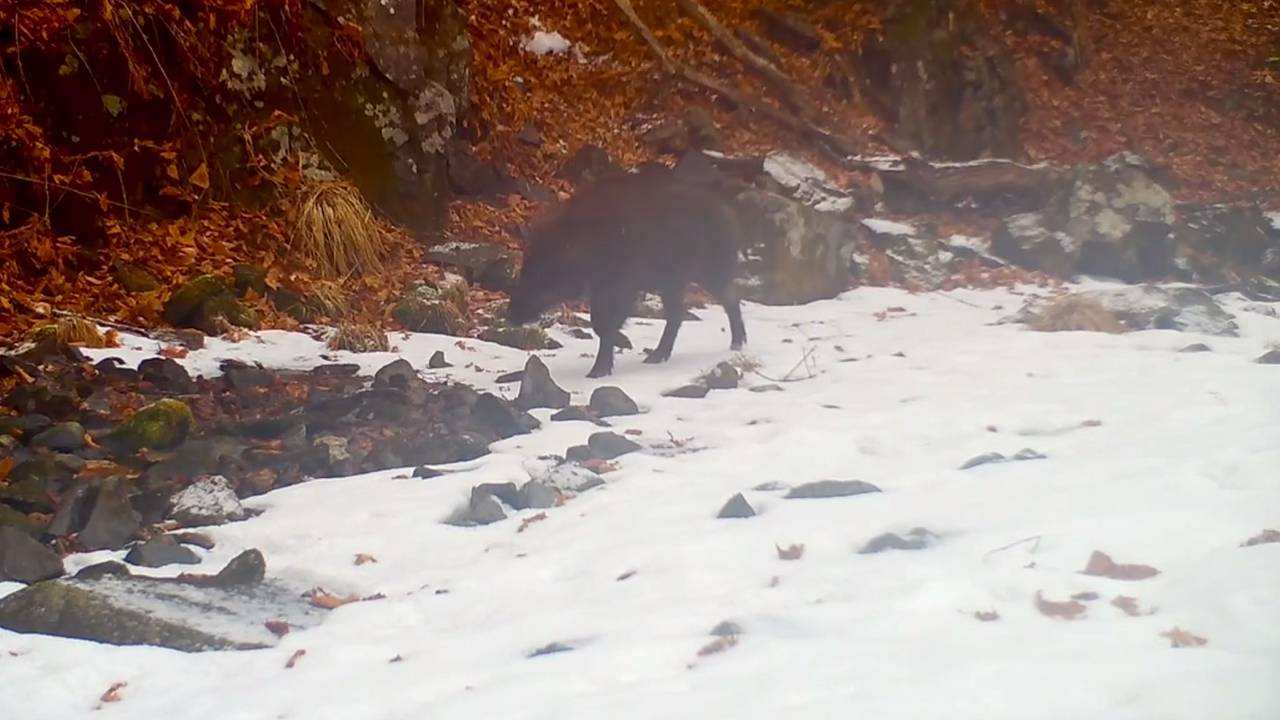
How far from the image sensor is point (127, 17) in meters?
7.91

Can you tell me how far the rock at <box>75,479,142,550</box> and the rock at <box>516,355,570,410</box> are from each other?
225 centimetres

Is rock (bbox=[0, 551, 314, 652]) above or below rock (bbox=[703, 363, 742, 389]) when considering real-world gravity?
below

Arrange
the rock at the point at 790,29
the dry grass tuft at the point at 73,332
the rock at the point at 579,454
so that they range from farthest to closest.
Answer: the rock at the point at 790,29 → the dry grass tuft at the point at 73,332 → the rock at the point at 579,454

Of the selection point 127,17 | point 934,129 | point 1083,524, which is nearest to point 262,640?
point 1083,524

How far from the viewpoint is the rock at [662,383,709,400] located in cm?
627

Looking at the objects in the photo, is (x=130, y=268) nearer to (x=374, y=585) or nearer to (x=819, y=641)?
(x=374, y=585)

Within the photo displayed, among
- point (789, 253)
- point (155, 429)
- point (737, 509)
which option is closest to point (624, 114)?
point (789, 253)

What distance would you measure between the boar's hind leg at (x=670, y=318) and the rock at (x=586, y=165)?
3159 millimetres

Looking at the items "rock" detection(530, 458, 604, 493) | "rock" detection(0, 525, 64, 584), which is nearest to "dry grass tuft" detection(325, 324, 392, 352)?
"rock" detection(530, 458, 604, 493)

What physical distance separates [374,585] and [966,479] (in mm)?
2157

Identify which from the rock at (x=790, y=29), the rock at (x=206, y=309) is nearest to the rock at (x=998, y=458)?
the rock at (x=206, y=309)

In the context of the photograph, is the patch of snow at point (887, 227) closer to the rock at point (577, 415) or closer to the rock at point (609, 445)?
the rock at point (577, 415)

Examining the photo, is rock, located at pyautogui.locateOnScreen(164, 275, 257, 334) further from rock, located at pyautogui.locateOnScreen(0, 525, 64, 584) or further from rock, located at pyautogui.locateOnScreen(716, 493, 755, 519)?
rock, located at pyautogui.locateOnScreen(716, 493, 755, 519)

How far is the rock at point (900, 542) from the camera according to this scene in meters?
3.41
